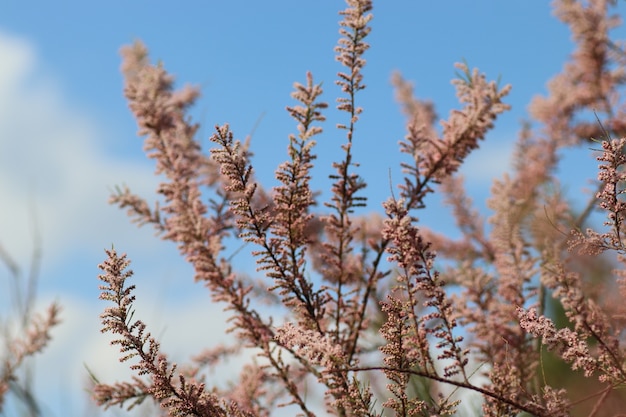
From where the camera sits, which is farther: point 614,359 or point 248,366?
point 248,366

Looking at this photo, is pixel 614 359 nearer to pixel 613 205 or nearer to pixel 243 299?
pixel 613 205

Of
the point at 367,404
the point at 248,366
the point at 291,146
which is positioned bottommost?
the point at 367,404

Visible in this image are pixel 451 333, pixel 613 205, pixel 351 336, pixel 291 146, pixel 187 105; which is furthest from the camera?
pixel 187 105

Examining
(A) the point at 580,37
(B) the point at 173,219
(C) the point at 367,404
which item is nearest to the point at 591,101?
(A) the point at 580,37

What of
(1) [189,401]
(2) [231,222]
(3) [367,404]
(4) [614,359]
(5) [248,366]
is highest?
(2) [231,222]

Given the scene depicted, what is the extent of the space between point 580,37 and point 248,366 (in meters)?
2.85

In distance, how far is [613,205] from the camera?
138cm

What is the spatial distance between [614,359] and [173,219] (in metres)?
1.45

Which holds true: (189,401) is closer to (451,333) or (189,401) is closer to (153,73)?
(451,333)

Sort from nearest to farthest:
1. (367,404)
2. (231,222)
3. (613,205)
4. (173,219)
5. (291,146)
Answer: (613,205), (367,404), (291,146), (173,219), (231,222)

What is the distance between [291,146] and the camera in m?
1.75

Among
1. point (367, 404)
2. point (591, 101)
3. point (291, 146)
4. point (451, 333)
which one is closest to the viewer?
point (367, 404)

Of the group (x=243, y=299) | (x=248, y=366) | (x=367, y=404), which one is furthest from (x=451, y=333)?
(x=248, y=366)

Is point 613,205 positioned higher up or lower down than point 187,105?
lower down
